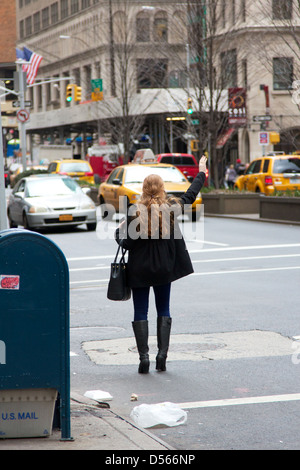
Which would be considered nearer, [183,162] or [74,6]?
[183,162]

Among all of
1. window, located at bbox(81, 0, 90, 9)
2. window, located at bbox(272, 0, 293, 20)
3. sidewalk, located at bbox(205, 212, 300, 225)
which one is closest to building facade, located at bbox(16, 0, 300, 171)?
window, located at bbox(272, 0, 293, 20)

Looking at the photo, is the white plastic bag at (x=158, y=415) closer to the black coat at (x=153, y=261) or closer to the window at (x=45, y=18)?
the black coat at (x=153, y=261)

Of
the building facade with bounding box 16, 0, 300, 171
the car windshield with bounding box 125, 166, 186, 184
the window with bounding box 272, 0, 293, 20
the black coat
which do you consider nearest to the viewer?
the black coat

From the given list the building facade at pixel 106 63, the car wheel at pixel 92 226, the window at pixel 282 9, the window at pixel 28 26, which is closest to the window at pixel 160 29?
the building facade at pixel 106 63

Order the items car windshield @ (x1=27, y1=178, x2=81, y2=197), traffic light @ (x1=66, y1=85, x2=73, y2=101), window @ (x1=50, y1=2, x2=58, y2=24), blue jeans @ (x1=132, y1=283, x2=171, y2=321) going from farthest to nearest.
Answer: window @ (x1=50, y1=2, x2=58, y2=24)
traffic light @ (x1=66, y1=85, x2=73, y2=101)
car windshield @ (x1=27, y1=178, x2=81, y2=197)
blue jeans @ (x1=132, y1=283, x2=171, y2=321)

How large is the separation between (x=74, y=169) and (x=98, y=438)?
37610mm

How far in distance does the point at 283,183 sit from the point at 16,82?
1445 cm

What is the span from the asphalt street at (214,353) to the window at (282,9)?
11.8 metres

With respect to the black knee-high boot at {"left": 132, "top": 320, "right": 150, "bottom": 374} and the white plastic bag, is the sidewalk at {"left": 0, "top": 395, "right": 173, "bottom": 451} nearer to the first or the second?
the white plastic bag

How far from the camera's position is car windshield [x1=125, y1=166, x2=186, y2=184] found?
25891mm

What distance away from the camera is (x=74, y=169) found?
42.5m

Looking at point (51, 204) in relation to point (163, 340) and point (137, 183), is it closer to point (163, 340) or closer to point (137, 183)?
point (137, 183)

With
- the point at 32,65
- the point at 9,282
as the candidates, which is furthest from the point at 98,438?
the point at 32,65
